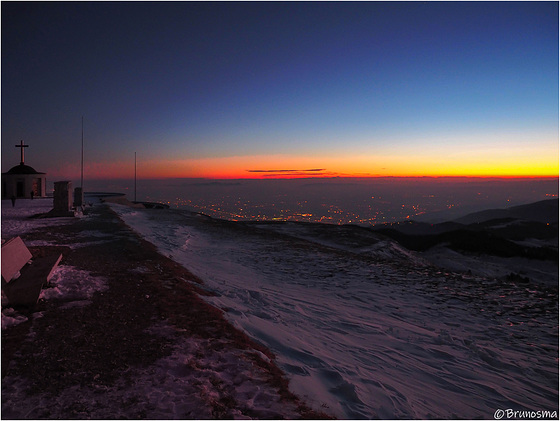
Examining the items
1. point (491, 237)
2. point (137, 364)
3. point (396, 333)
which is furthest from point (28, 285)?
point (491, 237)

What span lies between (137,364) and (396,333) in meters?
4.44

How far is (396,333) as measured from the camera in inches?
235

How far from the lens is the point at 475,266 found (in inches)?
712

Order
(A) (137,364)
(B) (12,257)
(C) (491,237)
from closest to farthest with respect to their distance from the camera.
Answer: (A) (137,364) < (B) (12,257) < (C) (491,237)

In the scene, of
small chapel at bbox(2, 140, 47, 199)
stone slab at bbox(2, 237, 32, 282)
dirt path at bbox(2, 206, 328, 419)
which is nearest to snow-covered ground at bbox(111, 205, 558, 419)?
dirt path at bbox(2, 206, 328, 419)

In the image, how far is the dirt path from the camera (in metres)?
3.11

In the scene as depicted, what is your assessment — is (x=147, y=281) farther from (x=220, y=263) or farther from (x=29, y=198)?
(x=29, y=198)

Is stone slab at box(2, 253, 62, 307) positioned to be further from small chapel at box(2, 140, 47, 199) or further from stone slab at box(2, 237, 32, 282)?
small chapel at box(2, 140, 47, 199)

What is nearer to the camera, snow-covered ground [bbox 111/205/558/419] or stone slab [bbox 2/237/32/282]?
snow-covered ground [bbox 111/205/558/419]

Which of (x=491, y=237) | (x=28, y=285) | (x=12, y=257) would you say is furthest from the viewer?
(x=491, y=237)

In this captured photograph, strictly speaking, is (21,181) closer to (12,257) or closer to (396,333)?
(12,257)

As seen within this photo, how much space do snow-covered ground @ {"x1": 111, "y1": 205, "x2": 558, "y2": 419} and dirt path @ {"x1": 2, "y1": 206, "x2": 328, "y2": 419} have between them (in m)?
0.51

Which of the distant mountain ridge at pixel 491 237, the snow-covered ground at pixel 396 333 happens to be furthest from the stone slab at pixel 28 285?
the distant mountain ridge at pixel 491 237

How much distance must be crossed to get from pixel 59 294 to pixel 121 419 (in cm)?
395
